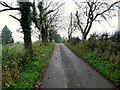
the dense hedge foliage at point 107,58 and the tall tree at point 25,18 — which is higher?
the tall tree at point 25,18

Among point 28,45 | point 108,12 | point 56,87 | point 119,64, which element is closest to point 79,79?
point 56,87

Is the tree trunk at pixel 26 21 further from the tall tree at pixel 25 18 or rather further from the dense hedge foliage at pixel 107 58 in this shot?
the dense hedge foliage at pixel 107 58

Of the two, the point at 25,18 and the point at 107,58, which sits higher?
the point at 25,18

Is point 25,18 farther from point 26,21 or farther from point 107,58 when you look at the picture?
point 107,58

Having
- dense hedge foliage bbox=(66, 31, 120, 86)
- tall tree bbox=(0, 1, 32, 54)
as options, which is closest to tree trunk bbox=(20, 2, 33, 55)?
tall tree bbox=(0, 1, 32, 54)

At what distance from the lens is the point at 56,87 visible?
652 centimetres

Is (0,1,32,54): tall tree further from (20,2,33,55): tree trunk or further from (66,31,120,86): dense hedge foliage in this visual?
(66,31,120,86): dense hedge foliage

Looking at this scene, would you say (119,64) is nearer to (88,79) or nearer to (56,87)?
(88,79)

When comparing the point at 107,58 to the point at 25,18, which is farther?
the point at 25,18

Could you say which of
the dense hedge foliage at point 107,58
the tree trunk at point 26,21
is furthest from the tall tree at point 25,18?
the dense hedge foliage at point 107,58

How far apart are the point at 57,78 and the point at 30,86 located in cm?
204

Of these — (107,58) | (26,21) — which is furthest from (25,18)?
(107,58)

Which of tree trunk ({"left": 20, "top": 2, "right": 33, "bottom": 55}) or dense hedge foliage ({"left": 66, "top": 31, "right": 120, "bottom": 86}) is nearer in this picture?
dense hedge foliage ({"left": 66, "top": 31, "right": 120, "bottom": 86})

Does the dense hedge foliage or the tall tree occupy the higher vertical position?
the tall tree
